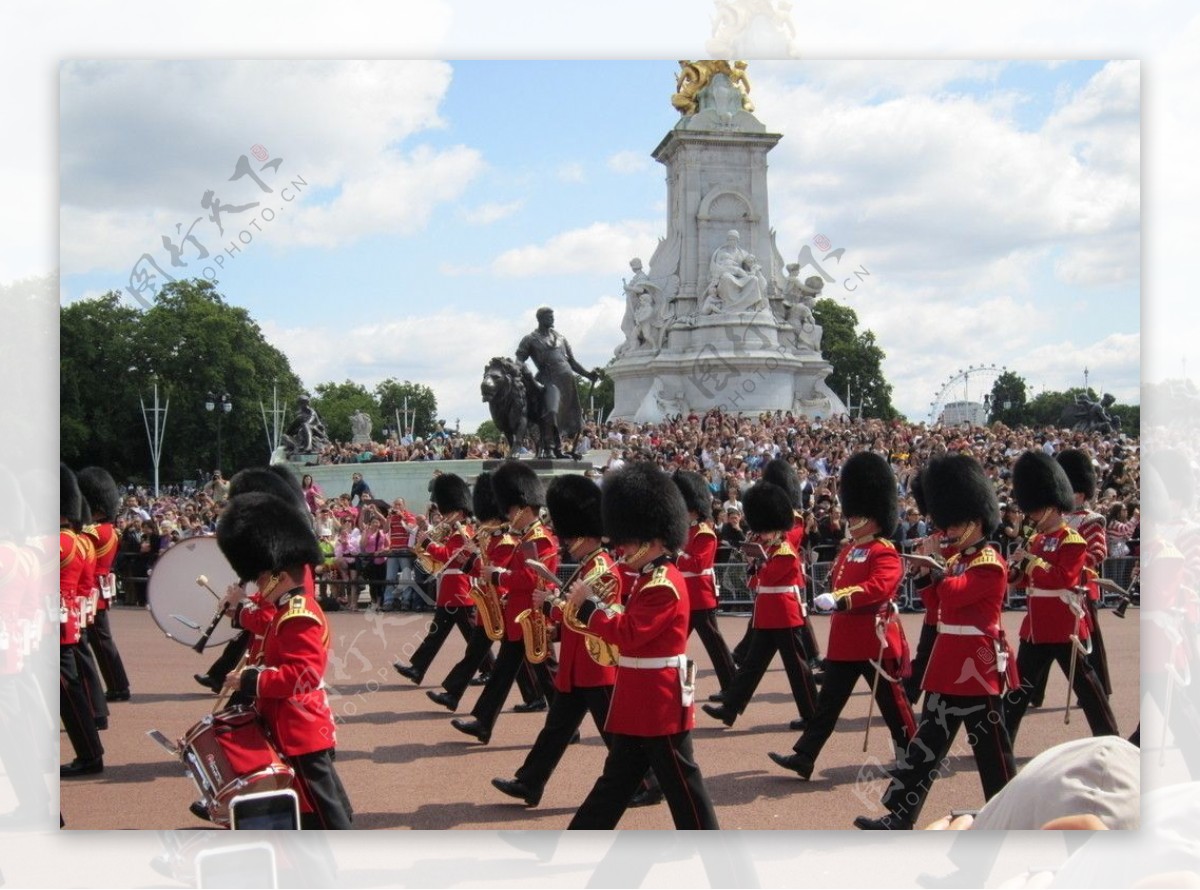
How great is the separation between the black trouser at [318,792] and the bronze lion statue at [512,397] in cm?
1049

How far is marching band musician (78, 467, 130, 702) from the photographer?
8.29 m

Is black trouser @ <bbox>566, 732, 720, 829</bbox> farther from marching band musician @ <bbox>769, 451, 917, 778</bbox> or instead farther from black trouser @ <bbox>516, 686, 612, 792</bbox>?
marching band musician @ <bbox>769, 451, 917, 778</bbox>

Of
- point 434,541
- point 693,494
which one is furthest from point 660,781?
point 434,541

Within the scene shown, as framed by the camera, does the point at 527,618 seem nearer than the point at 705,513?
Yes

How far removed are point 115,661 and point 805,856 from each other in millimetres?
5317

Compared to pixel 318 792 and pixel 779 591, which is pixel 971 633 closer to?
pixel 779 591

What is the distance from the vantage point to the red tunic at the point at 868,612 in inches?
252

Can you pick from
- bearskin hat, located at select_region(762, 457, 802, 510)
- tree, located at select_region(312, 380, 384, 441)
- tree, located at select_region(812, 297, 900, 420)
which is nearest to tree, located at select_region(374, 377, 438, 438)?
tree, located at select_region(312, 380, 384, 441)

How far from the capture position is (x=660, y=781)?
16.0 ft

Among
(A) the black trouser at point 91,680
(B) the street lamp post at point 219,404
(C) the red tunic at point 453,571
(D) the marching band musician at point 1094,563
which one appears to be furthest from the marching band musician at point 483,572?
(B) the street lamp post at point 219,404

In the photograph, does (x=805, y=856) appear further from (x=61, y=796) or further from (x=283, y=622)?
(x=61, y=796)

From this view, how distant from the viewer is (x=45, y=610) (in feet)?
20.6

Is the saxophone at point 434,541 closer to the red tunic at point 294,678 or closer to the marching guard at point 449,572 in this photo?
the marching guard at point 449,572

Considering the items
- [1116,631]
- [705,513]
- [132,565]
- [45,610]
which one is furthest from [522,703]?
[132,565]
